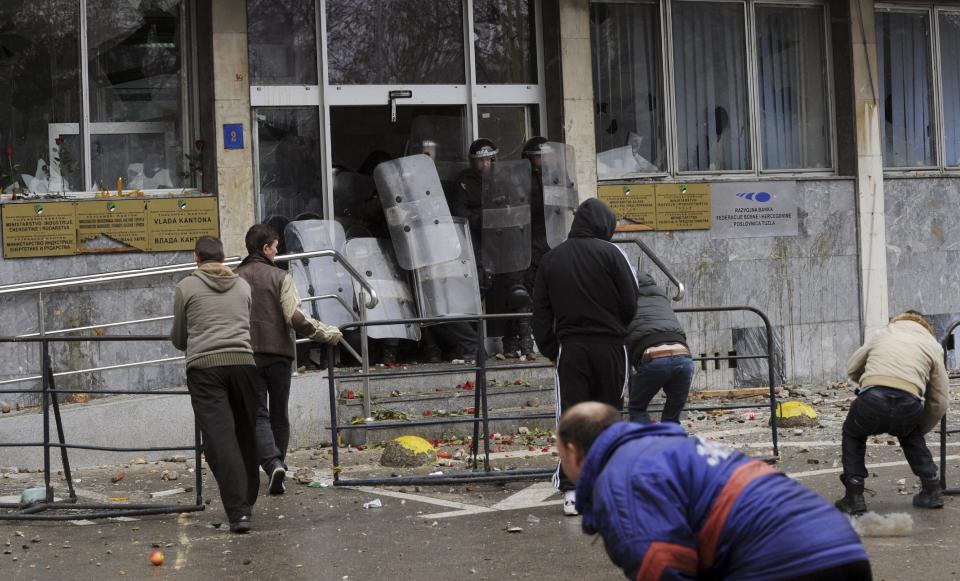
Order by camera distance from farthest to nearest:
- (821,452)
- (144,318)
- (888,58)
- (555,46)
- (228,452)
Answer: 1. (888,58)
2. (555,46)
3. (144,318)
4. (821,452)
5. (228,452)

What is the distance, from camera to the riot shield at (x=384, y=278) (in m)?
12.2

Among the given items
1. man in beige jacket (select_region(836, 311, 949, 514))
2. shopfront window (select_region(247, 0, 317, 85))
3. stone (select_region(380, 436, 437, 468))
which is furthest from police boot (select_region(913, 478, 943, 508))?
shopfront window (select_region(247, 0, 317, 85))

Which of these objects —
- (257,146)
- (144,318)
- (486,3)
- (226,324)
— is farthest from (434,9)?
(226,324)

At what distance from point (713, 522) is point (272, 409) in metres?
5.70

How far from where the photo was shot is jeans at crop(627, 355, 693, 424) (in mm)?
8102

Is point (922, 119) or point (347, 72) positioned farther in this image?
point (922, 119)

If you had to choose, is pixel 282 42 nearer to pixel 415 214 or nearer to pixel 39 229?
pixel 415 214

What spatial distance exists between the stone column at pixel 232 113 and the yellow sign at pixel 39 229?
1400mm

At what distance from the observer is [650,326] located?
815cm

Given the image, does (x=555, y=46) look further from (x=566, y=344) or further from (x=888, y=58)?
(x=566, y=344)

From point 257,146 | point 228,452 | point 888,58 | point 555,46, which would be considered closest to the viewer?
point 228,452

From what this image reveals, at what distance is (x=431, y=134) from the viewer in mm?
13211

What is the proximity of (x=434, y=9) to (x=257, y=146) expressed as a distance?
7.95 ft

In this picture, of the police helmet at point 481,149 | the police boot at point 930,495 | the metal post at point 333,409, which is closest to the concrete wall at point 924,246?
the police helmet at point 481,149
